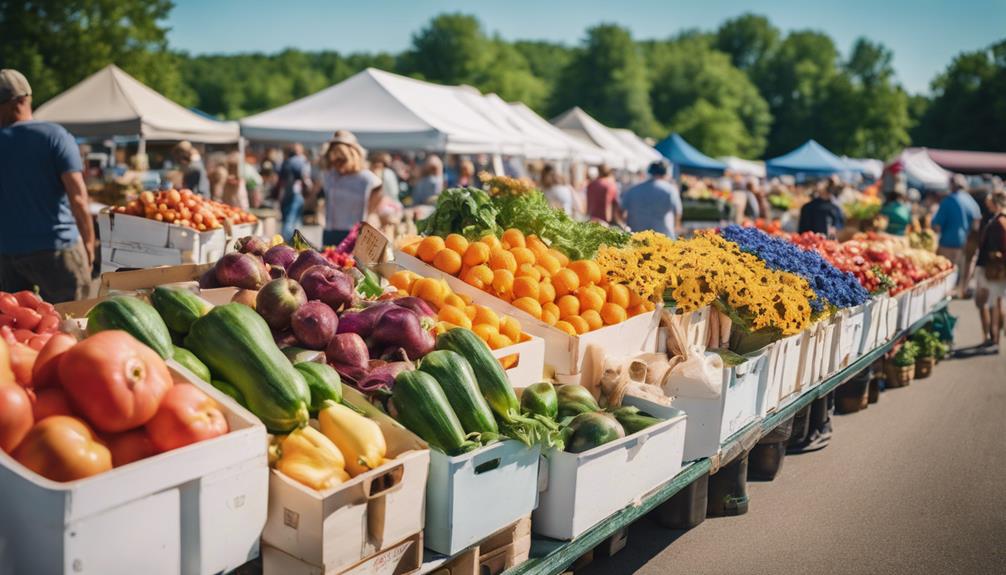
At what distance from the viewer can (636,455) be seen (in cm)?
318

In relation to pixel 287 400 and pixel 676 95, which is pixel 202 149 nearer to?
pixel 287 400

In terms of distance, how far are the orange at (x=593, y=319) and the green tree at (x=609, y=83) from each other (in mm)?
64532

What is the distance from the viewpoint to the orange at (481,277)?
418cm

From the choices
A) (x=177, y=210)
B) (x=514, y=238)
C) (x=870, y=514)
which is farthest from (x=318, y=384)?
(x=177, y=210)

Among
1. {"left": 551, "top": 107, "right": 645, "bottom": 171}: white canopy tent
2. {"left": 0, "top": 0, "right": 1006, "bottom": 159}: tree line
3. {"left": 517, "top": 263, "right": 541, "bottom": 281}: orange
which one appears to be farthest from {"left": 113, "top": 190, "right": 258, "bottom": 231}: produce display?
{"left": 0, "top": 0, "right": 1006, "bottom": 159}: tree line

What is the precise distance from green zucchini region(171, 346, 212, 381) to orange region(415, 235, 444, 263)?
199 cm

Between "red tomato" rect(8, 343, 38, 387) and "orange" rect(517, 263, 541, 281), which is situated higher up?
"orange" rect(517, 263, 541, 281)

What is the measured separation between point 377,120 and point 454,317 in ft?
28.4

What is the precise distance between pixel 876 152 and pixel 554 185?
6592 cm

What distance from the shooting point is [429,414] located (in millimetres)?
2605

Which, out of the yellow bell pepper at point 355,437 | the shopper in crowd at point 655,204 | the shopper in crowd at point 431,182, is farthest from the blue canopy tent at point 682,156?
the yellow bell pepper at point 355,437

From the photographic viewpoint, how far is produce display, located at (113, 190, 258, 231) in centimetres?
604

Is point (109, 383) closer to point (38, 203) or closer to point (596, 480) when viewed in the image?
point (596, 480)

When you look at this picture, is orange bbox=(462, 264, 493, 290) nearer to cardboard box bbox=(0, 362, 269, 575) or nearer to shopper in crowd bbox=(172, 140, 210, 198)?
cardboard box bbox=(0, 362, 269, 575)
